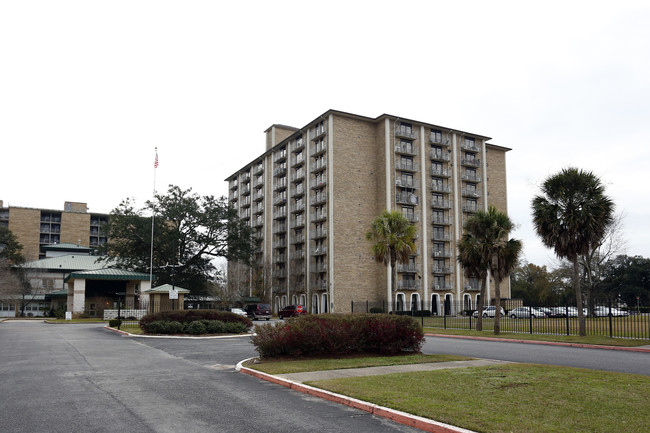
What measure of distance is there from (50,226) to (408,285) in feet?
292

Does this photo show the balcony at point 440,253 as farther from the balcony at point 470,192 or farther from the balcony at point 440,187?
the balcony at point 470,192

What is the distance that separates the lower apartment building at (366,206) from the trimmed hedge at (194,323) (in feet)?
121

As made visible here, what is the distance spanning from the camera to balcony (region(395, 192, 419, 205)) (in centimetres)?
7294

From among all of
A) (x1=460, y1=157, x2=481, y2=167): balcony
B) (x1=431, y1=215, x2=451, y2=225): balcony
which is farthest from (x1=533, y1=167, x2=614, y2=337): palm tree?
(x1=460, y1=157, x2=481, y2=167): balcony

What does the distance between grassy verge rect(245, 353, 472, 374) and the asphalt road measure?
0.89 metres

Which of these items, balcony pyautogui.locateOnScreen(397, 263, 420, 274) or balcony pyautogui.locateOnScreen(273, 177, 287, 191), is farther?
balcony pyautogui.locateOnScreen(273, 177, 287, 191)

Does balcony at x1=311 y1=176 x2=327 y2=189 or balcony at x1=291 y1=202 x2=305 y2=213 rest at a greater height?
balcony at x1=311 y1=176 x2=327 y2=189

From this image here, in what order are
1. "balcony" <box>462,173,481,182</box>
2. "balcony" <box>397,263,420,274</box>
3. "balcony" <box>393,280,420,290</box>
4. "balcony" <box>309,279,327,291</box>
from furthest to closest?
"balcony" <box>462,173,481,182</box> < "balcony" <box>393,280,420,290</box> < "balcony" <box>397,263,420,274</box> < "balcony" <box>309,279,327,291</box>

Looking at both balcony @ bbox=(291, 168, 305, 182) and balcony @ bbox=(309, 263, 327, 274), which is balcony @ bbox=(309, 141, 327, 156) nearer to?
balcony @ bbox=(291, 168, 305, 182)

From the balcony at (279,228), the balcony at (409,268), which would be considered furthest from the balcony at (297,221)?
the balcony at (409,268)

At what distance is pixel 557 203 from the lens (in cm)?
2862

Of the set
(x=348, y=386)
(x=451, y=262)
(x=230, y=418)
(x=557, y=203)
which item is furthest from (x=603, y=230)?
(x=451, y=262)

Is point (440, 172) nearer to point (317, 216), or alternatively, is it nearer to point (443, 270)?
point (443, 270)

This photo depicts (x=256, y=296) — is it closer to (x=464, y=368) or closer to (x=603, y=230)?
(x=603, y=230)
